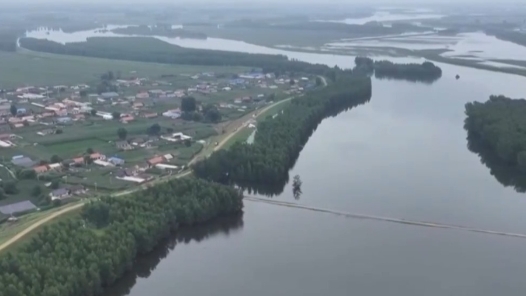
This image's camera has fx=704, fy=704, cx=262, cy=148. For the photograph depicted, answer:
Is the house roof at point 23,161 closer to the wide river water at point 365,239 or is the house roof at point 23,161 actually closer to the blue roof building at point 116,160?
the blue roof building at point 116,160

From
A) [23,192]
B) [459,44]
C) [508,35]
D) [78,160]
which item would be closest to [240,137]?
[78,160]

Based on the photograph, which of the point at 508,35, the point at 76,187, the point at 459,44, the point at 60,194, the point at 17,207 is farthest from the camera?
the point at 508,35

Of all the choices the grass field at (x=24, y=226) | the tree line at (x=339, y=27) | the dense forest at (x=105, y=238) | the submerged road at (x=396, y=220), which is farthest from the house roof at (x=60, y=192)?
the tree line at (x=339, y=27)

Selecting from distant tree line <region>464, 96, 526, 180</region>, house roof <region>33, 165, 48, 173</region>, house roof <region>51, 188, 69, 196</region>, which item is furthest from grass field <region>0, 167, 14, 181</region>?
distant tree line <region>464, 96, 526, 180</region>

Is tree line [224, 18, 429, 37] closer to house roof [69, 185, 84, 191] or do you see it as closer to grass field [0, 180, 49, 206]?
house roof [69, 185, 84, 191]

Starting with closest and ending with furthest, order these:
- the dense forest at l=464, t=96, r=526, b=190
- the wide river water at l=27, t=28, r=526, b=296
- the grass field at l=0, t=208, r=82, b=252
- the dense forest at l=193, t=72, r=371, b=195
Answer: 1. the wide river water at l=27, t=28, r=526, b=296
2. the grass field at l=0, t=208, r=82, b=252
3. the dense forest at l=193, t=72, r=371, b=195
4. the dense forest at l=464, t=96, r=526, b=190

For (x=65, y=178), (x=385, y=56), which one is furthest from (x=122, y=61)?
(x=65, y=178)

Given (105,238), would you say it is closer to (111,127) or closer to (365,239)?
(365,239)
